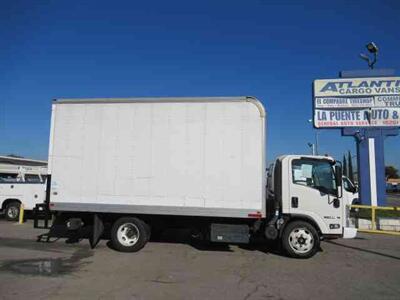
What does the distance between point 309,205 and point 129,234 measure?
4.61 meters

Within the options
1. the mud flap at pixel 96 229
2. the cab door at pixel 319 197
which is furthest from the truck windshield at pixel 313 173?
the mud flap at pixel 96 229

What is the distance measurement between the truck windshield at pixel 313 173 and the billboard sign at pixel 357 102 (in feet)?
32.5

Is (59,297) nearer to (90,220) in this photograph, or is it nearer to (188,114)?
(90,220)

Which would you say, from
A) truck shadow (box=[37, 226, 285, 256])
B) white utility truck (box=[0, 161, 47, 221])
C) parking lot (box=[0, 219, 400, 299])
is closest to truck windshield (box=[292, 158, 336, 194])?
parking lot (box=[0, 219, 400, 299])

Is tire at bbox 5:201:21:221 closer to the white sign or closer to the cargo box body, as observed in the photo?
the cargo box body

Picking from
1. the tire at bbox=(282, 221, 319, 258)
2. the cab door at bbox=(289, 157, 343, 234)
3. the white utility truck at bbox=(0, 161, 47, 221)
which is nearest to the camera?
the tire at bbox=(282, 221, 319, 258)

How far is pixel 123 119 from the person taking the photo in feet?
34.3

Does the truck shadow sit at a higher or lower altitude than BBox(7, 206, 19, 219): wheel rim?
lower

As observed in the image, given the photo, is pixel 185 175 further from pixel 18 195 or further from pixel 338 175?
pixel 18 195

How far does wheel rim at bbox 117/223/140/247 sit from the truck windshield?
4.25 meters

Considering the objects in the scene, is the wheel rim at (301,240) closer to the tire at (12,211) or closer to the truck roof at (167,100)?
the truck roof at (167,100)

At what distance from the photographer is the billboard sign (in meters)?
18.9

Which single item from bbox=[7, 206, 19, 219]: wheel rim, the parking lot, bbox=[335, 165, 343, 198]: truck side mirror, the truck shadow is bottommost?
the parking lot

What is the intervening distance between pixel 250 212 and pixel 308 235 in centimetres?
154
